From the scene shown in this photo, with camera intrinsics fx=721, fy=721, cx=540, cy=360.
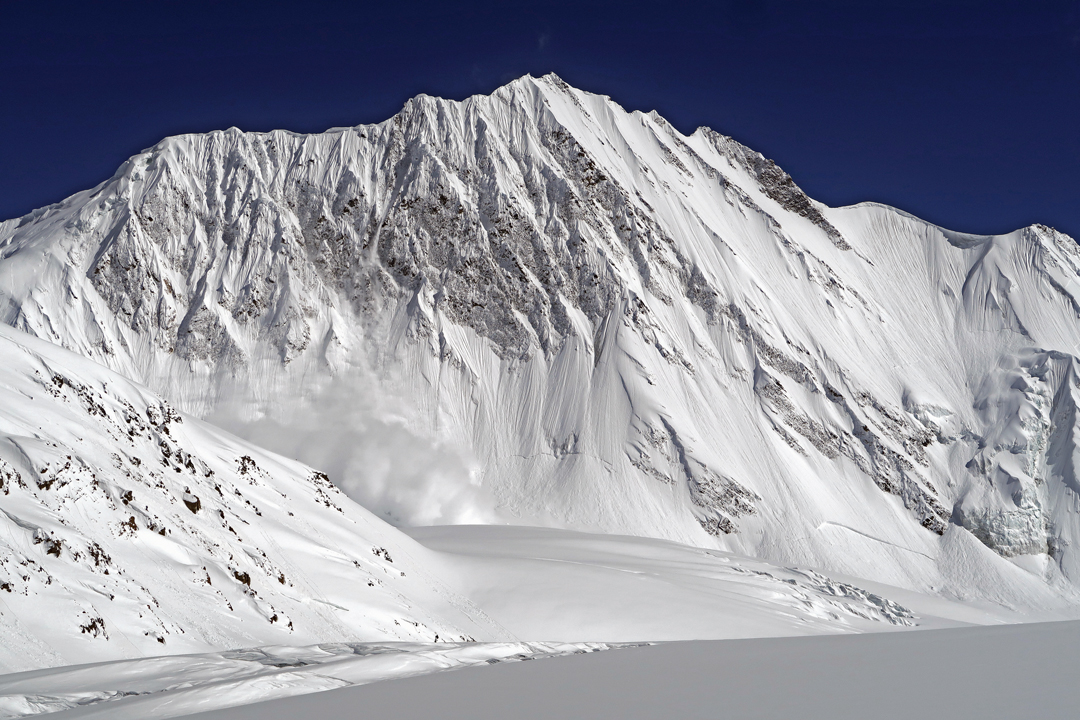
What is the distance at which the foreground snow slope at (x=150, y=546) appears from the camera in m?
11.4

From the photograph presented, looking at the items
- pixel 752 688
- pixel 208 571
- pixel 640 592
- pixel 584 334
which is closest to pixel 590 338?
pixel 584 334

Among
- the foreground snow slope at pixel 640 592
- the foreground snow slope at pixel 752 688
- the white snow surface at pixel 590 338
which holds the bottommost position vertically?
the foreground snow slope at pixel 640 592

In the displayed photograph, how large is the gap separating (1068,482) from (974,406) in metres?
12.0

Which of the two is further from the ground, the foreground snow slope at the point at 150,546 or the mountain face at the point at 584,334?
the mountain face at the point at 584,334

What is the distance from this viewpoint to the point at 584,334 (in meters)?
73.6

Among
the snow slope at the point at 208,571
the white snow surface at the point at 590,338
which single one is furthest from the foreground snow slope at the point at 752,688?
the white snow surface at the point at 590,338

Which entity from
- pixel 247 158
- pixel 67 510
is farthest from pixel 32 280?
pixel 67 510

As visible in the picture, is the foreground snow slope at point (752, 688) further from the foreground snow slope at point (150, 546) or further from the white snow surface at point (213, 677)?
the foreground snow slope at point (150, 546)

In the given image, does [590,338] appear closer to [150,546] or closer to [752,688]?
[150,546]

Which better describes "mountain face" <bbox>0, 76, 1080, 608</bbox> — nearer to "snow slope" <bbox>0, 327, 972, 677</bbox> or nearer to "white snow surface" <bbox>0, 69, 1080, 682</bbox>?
"white snow surface" <bbox>0, 69, 1080, 682</bbox>

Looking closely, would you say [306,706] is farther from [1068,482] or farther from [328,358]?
[1068,482]

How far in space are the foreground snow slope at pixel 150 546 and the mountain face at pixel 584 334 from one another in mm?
40870

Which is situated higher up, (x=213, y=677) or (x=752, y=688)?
(x=752, y=688)

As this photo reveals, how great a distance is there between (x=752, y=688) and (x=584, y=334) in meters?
68.6
